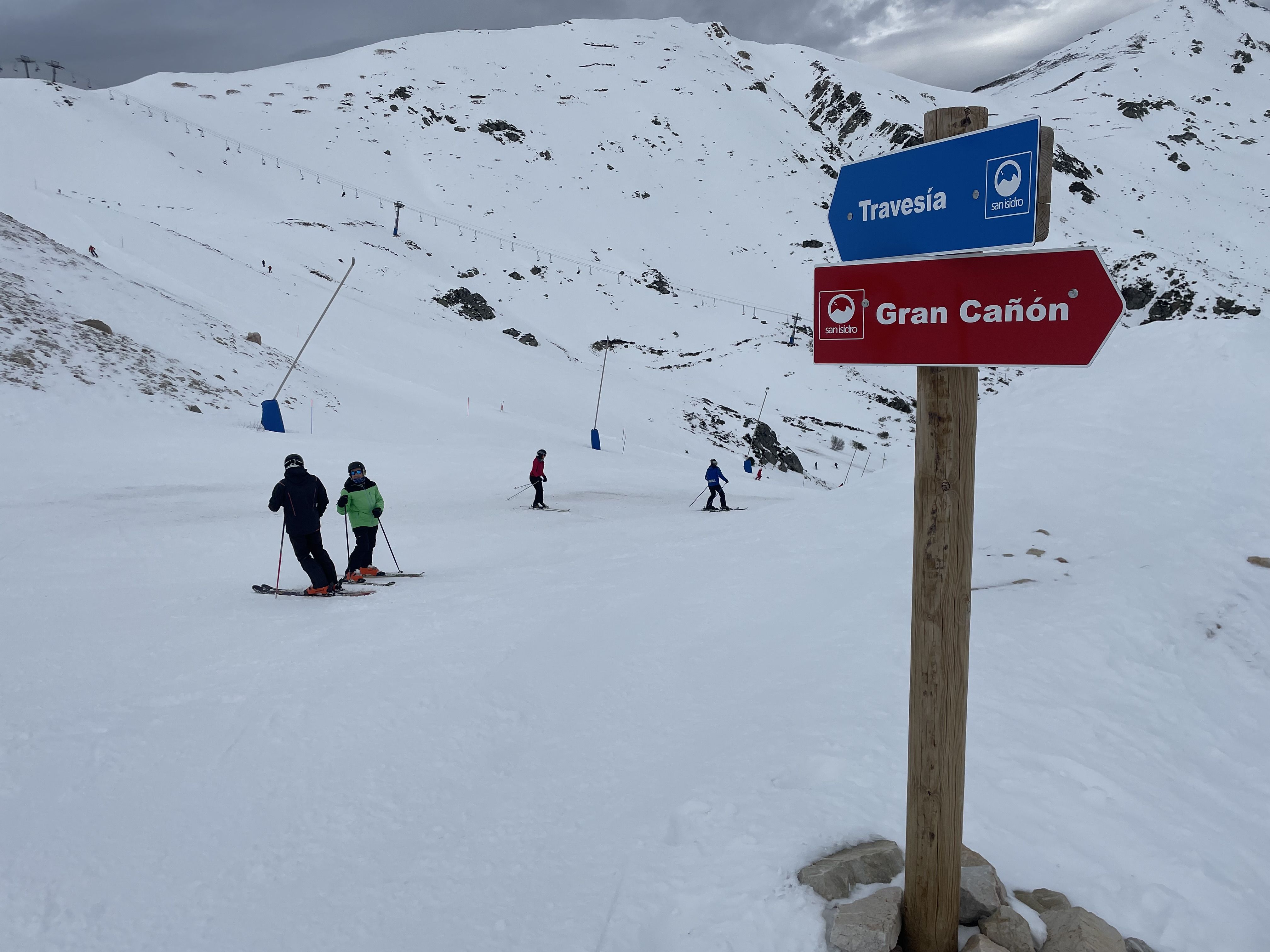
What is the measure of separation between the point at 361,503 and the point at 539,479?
218 inches

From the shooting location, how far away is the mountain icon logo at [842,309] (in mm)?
3006

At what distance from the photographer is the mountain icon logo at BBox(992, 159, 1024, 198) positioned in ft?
8.27

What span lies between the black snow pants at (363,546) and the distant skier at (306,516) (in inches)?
30.9

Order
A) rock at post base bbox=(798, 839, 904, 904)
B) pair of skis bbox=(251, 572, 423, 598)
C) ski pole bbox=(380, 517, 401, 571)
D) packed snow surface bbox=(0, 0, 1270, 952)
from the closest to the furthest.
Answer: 1. rock at post base bbox=(798, 839, 904, 904)
2. packed snow surface bbox=(0, 0, 1270, 952)
3. pair of skis bbox=(251, 572, 423, 598)
4. ski pole bbox=(380, 517, 401, 571)

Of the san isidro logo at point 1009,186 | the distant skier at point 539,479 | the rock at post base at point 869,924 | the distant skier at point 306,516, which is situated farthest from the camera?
the distant skier at point 539,479

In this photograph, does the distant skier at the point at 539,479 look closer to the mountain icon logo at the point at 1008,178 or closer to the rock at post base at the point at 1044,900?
the rock at post base at the point at 1044,900

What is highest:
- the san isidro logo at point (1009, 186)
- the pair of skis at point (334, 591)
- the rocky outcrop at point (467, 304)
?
the rocky outcrop at point (467, 304)

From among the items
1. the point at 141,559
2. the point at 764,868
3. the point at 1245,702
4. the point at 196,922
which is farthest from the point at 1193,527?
the point at 141,559

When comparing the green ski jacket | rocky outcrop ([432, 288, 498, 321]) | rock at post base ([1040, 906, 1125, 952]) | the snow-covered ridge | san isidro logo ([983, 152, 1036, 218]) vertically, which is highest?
rocky outcrop ([432, 288, 498, 321])

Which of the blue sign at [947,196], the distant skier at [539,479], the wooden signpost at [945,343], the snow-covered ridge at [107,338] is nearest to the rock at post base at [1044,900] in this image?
the wooden signpost at [945,343]

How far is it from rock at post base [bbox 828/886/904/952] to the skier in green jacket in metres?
7.66

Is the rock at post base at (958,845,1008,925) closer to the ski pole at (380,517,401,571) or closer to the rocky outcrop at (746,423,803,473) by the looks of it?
the ski pole at (380,517,401,571)

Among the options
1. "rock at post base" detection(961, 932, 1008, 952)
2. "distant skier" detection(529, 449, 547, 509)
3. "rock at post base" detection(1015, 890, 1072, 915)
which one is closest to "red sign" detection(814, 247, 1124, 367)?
"rock at post base" detection(961, 932, 1008, 952)

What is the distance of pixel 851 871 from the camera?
3.59 metres
